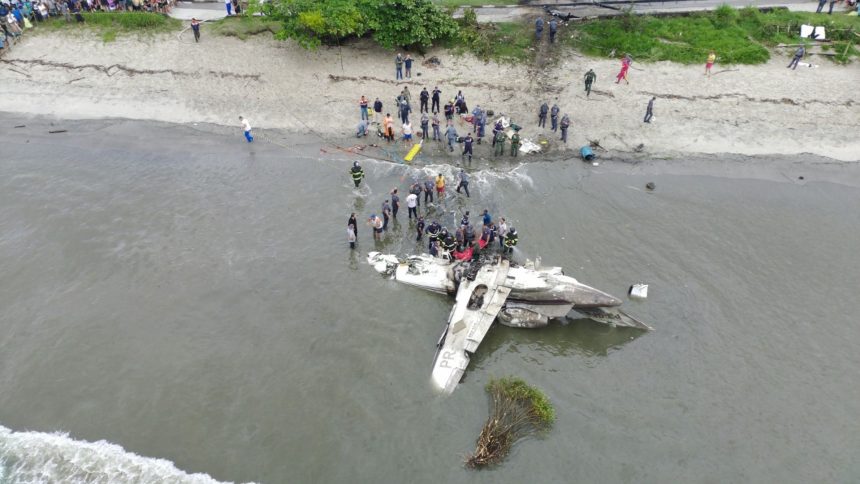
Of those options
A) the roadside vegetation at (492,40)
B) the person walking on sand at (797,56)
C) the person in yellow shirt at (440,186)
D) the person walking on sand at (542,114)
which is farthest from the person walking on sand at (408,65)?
the person walking on sand at (797,56)

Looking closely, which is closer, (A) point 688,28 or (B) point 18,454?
(B) point 18,454

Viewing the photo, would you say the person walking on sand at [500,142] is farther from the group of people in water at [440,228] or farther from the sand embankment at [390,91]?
the group of people in water at [440,228]

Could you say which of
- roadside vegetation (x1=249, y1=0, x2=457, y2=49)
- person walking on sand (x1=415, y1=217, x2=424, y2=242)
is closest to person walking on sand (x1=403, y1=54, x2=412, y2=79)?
roadside vegetation (x1=249, y1=0, x2=457, y2=49)

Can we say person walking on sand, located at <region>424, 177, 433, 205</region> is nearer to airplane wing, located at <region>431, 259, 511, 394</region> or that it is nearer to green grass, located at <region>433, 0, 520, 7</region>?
airplane wing, located at <region>431, 259, 511, 394</region>

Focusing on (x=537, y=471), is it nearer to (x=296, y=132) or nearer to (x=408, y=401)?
(x=408, y=401)

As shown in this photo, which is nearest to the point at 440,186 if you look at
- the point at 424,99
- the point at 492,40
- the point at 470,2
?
the point at 424,99

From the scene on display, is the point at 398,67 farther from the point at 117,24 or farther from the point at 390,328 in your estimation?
the point at 117,24

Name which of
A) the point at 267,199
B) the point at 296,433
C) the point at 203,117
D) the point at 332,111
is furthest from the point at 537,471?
the point at 203,117
